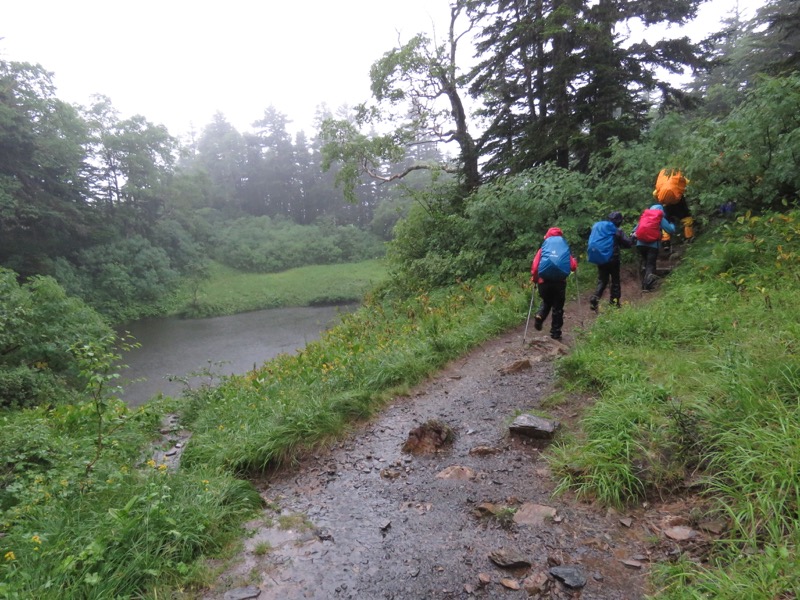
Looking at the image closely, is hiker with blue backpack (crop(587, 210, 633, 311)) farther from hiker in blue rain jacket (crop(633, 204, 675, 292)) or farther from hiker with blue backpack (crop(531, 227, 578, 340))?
hiker with blue backpack (crop(531, 227, 578, 340))

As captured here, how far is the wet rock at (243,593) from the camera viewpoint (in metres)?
2.55

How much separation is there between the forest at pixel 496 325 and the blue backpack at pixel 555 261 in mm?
1003

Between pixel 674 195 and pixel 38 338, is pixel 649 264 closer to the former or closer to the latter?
pixel 674 195

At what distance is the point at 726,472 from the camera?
2.66 metres

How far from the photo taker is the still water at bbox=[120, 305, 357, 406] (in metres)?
14.6

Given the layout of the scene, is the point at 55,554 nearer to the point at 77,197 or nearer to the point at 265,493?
the point at 265,493

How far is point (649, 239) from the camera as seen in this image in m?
7.59

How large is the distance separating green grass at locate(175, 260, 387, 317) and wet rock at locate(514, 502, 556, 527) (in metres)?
27.0

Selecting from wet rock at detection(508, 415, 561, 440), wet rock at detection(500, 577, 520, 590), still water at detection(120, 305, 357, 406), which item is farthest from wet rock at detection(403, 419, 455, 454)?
still water at detection(120, 305, 357, 406)

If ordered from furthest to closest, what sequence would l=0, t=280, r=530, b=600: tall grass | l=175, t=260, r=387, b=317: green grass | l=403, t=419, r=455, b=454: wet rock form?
l=175, t=260, r=387, b=317: green grass → l=403, t=419, r=455, b=454: wet rock → l=0, t=280, r=530, b=600: tall grass

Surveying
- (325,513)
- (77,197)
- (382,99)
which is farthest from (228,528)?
(77,197)

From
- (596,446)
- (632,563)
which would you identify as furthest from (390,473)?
(632,563)

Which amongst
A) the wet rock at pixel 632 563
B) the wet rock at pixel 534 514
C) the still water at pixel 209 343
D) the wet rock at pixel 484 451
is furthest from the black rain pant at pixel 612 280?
the still water at pixel 209 343

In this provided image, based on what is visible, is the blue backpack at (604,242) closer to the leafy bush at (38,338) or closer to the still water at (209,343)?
the still water at (209,343)
